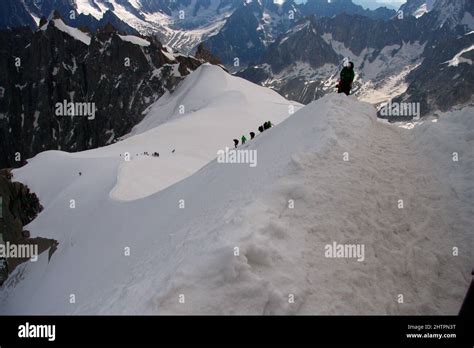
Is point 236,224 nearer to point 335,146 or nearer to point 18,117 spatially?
point 335,146

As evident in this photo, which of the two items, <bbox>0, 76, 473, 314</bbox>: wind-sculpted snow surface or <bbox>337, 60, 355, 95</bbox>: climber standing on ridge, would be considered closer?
<bbox>0, 76, 473, 314</bbox>: wind-sculpted snow surface

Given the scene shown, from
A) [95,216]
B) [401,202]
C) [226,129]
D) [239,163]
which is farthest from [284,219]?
[226,129]

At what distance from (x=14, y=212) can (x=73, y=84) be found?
4874 inches

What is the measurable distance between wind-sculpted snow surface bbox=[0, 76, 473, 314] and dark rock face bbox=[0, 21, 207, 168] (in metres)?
108

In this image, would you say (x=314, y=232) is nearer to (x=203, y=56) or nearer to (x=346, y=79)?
(x=346, y=79)

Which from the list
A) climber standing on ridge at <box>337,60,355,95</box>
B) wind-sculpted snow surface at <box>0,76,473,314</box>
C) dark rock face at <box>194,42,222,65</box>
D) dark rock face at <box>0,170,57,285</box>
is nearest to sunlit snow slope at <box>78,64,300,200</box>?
dark rock face at <box>0,170,57,285</box>

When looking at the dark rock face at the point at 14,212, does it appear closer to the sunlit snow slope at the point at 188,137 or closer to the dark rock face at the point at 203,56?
the sunlit snow slope at the point at 188,137

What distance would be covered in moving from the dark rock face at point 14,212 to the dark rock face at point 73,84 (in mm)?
81231

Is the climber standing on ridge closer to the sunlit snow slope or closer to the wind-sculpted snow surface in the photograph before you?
the wind-sculpted snow surface

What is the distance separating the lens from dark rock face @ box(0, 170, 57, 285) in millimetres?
33844

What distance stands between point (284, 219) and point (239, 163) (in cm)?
778

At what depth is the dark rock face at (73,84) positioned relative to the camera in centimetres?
13075

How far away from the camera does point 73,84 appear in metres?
152

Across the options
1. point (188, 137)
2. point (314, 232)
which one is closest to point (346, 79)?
point (314, 232)
